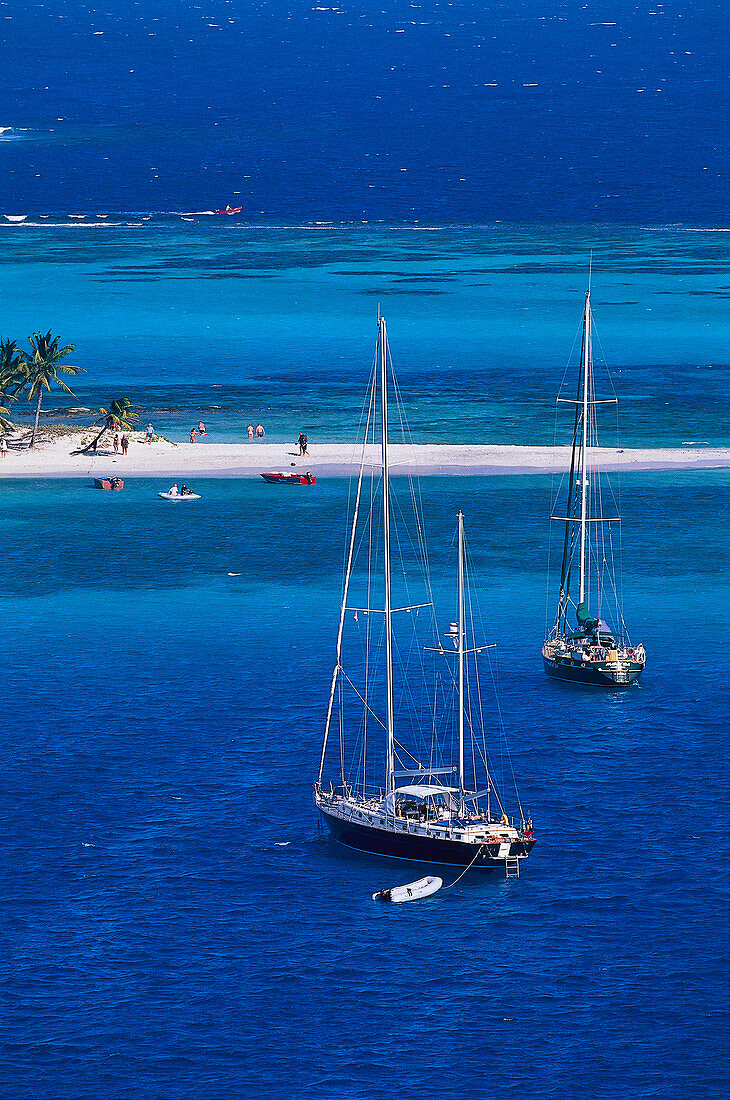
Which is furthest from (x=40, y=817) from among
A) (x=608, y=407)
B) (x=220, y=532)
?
(x=608, y=407)

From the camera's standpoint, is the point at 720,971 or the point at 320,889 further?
the point at 320,889

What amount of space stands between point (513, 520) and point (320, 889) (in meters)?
60.3

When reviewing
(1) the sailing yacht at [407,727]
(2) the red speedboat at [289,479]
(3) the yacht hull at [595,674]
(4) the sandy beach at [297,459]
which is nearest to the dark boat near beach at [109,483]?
(4) the sandy beach at [297,459]

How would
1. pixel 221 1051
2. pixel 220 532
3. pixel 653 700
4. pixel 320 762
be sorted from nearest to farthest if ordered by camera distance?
pixel 221 1051 → pixel 320 762 → pixel 653 700 → pixel 220 532

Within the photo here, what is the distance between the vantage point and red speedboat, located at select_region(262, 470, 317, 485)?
13575 cm

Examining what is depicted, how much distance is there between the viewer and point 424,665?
95812 millimetres

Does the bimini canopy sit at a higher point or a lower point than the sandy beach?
lower

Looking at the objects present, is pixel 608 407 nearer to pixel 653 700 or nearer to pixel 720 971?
pixel 653 700

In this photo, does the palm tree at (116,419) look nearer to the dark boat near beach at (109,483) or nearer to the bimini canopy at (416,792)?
the dark boat near beach at (109,483)

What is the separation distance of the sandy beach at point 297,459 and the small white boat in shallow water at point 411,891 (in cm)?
7179

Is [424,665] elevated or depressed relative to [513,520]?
depressed

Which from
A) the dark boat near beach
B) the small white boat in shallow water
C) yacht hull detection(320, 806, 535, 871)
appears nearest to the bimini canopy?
yacht hull detection(320, 806, 535, 871)

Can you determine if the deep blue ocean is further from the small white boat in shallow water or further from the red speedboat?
the red speedboat

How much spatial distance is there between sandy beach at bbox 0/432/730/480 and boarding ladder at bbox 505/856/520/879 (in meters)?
71.0
